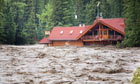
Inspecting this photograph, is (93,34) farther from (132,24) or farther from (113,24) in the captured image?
(132,24)

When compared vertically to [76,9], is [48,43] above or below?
below

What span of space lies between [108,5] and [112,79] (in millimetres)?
53307

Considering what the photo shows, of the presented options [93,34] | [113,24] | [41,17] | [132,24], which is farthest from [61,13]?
[132,24]

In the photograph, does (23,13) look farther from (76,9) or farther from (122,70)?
(122,70)

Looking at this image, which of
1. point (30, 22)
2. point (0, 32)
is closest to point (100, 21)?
point (0, 32)

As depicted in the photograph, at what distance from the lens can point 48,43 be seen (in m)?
53.8

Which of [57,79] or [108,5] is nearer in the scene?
[57,79]

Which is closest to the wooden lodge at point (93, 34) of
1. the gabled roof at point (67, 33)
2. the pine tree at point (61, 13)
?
the gabled roof at point (67, 33)

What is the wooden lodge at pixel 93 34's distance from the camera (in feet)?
147

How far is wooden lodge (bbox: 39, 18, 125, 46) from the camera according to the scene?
44750mm

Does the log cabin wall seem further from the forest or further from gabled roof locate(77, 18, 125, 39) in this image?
the forest

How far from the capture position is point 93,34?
47125mm

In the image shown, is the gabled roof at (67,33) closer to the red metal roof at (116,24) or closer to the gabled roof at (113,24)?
the gabled roof at (113,24)

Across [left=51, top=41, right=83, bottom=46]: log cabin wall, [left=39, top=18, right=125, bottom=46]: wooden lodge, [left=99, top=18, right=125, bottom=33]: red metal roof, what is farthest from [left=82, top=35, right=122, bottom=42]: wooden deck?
[left=51, top=41, right=83, bottom=46]: log cabin wall
